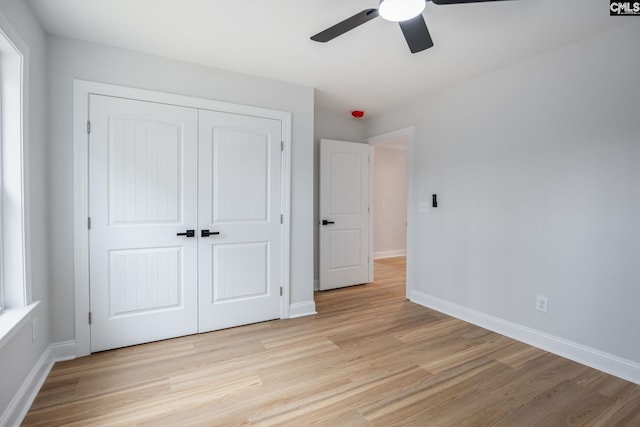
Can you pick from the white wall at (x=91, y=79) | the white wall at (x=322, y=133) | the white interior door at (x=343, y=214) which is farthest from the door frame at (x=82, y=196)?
the white interior door at (x=343, y=214)

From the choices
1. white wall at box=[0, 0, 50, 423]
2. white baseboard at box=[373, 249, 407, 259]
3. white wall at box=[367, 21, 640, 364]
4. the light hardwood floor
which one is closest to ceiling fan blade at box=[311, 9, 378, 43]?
white wall at box=[0, 0, 50, 423]

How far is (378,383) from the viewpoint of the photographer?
6.77 ft

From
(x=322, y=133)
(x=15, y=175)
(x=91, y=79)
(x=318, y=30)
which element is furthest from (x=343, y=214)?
(x=15, y=175)

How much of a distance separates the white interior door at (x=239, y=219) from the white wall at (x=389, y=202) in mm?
3769

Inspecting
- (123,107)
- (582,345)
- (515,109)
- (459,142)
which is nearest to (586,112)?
(515,109)

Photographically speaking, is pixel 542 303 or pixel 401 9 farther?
pixel 542 303

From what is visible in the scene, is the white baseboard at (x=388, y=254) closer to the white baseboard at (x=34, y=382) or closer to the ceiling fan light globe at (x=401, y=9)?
the white baseboard at (x=34, y=382)

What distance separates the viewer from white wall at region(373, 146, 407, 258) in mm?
6570

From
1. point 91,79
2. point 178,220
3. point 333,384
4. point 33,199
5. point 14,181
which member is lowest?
point 333,384

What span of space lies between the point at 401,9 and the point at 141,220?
2.38m

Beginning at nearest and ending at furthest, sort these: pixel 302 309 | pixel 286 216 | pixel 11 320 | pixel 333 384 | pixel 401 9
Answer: pixel 401 9 → pixel 11 320 → pixel 333 384 → pixel 286 216 → pixel 302 309

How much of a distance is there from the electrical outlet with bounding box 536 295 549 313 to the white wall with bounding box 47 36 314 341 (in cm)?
228

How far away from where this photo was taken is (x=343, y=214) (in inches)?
169

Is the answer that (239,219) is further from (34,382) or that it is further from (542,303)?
(542,303)
